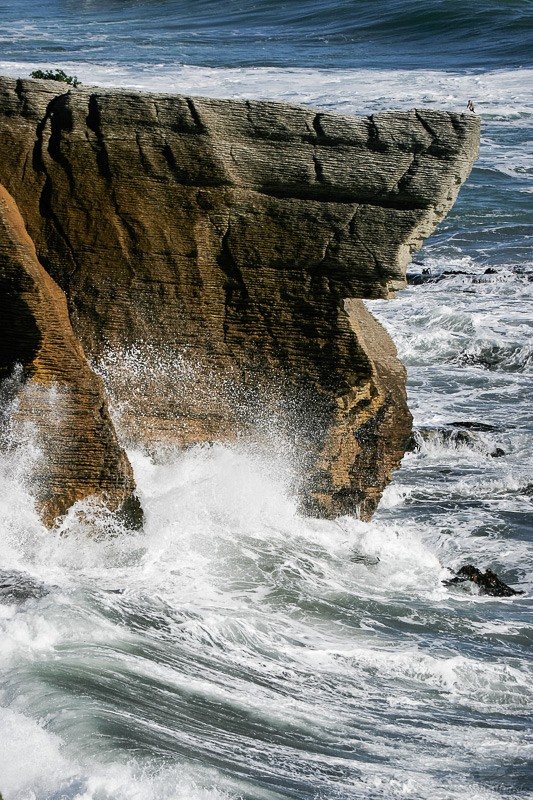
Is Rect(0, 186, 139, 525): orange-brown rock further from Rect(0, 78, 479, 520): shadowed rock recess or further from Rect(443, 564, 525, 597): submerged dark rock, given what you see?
Rect(443, 564, 525, 597): submerged dark rock

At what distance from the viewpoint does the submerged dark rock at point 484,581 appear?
9.42 metres

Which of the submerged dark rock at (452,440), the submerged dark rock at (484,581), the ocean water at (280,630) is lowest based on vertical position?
the submerged dark rock at (452,440)

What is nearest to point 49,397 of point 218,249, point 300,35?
point 218,249

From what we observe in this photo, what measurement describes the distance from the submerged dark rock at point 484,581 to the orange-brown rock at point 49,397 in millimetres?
2788

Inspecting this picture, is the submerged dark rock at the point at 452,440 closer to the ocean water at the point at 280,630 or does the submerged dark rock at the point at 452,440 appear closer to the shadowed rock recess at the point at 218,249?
the ocean water at the point at 280,630

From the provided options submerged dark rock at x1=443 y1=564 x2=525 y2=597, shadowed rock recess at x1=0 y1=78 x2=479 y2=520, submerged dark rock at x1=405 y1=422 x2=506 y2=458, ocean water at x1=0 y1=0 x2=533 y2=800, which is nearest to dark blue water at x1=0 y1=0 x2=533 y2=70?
ocean water at x1=0 y1=0 x2=533 y2=800

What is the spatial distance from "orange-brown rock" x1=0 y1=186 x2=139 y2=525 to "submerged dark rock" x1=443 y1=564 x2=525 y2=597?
110 inches

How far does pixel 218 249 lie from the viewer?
32.1 ft

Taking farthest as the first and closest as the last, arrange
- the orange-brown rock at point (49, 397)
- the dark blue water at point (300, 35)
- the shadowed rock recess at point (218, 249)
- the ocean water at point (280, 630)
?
the dark blue water at point (300, 35) < the shadowed rock recess at point (218, 249) < the orange-brown rock at point (49, 397) < the ocean water at point (280, 630)

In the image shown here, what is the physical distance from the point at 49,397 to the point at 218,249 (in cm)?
199

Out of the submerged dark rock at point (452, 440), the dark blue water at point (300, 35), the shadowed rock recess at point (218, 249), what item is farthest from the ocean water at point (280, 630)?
the dark blue water at point (300, 35)

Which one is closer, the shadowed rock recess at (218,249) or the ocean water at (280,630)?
the ocean water at (280,630)

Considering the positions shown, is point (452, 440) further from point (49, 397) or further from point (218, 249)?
point (49, 397)

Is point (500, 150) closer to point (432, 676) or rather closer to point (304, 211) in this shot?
point (304, 211)
